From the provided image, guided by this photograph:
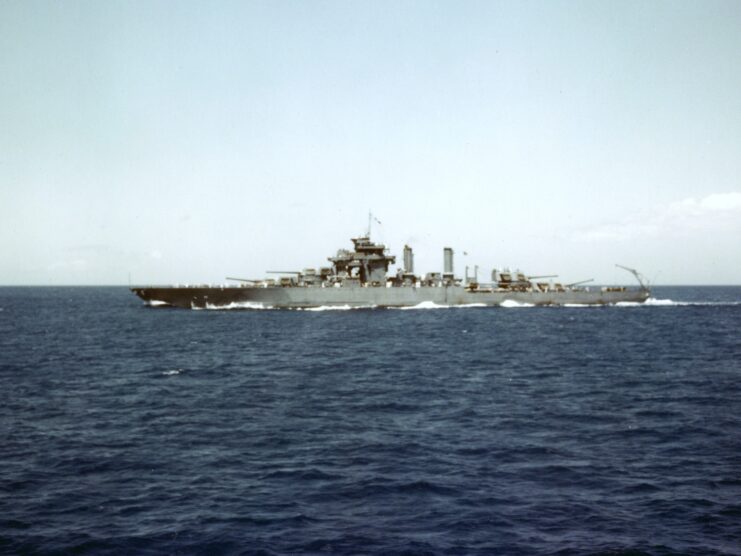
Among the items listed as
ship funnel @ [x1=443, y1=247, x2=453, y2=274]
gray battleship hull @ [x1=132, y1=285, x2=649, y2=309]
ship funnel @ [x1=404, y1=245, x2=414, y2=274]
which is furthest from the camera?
ship funnel @ [x1=443, y1=247, x2=453, y2=274]

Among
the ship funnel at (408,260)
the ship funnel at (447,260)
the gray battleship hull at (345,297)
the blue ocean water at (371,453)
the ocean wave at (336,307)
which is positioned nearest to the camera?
the blue ocean water at (371,453)

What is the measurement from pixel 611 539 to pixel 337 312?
61753 mm

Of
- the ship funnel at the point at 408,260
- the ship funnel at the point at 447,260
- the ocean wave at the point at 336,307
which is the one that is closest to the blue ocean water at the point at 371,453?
the ocean wave at the point at 336,307

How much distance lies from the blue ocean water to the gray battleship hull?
36.5m

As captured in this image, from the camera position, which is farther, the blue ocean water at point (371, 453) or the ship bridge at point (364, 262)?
the ship bridge at point (364, 262)

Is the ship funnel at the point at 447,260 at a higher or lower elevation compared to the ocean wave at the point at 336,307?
higher

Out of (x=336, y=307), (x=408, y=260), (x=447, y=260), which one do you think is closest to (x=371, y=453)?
(x=336, y=307)

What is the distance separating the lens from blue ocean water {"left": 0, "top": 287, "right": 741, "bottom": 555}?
12.1 m

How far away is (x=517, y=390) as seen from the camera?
2666 cm

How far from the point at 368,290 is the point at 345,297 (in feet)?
10.2

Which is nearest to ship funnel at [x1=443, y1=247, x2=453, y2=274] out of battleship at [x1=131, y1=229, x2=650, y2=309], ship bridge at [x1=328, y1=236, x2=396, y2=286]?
battleship at [x1=131, y1=229, x2=650, y2=309]

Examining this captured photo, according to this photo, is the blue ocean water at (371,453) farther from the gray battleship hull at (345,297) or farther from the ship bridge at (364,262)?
the ship bridge at (364,262)

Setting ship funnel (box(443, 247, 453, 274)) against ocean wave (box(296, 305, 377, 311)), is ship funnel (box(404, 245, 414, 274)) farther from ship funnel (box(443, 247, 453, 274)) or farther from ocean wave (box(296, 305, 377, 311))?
ocean wave (box(296, 305, 377, 311))

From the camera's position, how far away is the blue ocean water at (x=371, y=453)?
12.1m
